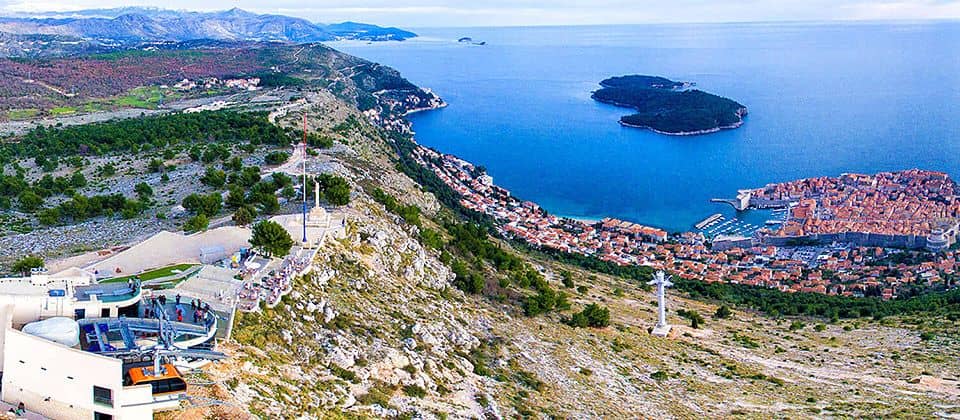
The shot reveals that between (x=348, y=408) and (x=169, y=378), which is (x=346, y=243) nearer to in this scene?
(x=348, y=408)

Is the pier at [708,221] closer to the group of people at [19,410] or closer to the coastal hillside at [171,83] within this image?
the coastal hillside at [171,83]

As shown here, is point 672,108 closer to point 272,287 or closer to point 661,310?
point 661,310

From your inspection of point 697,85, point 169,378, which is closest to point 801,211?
point 169,378

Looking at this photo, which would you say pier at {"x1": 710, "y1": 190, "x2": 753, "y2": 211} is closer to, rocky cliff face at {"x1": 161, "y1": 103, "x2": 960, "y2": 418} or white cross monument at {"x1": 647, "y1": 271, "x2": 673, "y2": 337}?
rocky cliff face at {"x1": 161, "y1": 103, "x2": 960, "y2": 418}

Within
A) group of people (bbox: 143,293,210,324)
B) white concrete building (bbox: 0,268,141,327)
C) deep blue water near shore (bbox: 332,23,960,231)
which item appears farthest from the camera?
deep blue water near shore (bbox: 332,23,960,231)

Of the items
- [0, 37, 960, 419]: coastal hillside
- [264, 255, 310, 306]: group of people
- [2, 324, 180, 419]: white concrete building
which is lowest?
[0, 37, 960, 419]: coastal hillside

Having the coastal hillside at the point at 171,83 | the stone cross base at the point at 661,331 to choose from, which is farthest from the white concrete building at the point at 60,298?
the coastal hillside at the point at 171,83

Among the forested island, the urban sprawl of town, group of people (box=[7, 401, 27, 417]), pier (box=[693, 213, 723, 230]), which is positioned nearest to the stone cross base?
the urban sprawl of town
